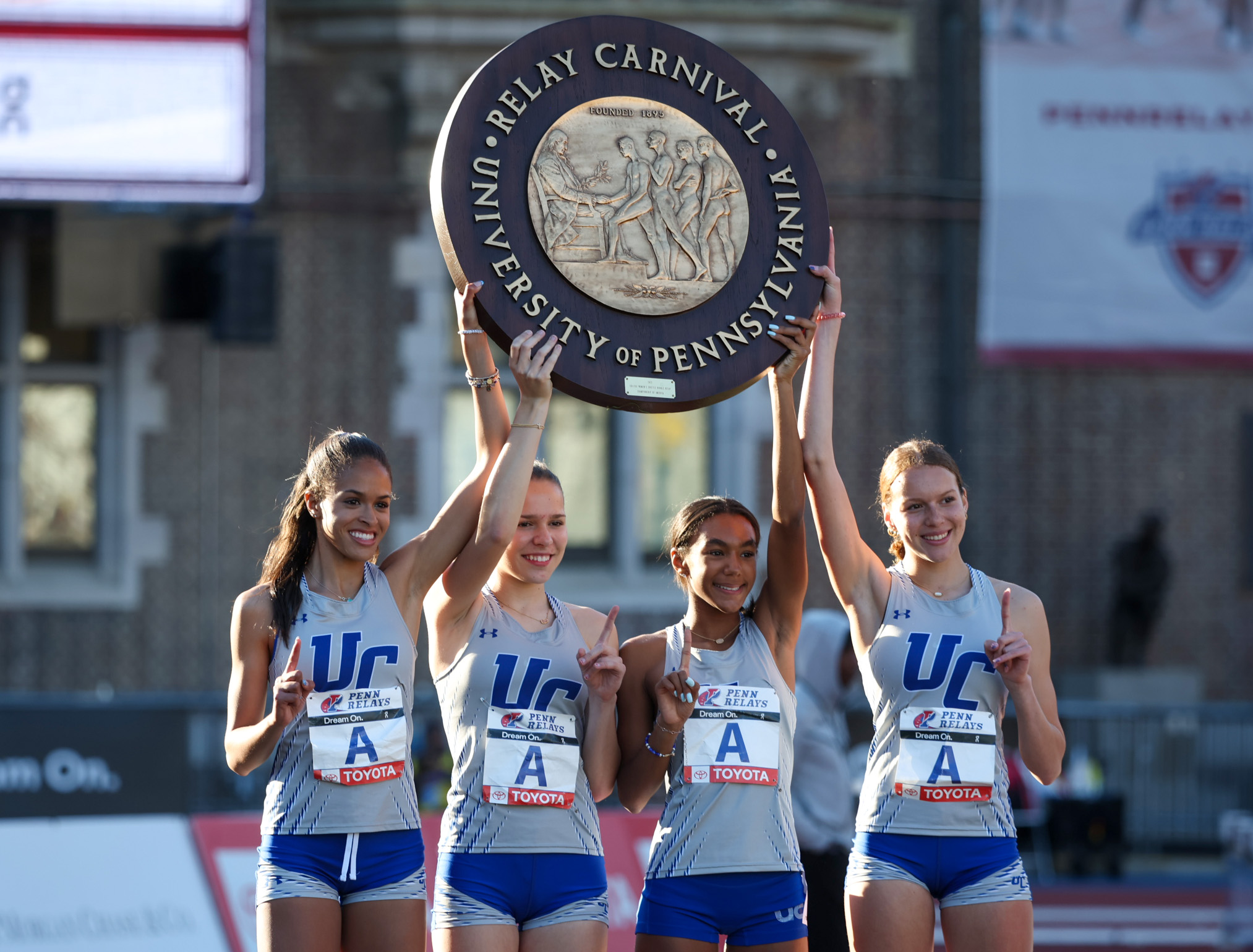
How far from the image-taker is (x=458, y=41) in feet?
35.0

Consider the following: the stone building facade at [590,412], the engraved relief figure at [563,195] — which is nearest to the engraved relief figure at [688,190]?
the engraved relief figure at [563,195]

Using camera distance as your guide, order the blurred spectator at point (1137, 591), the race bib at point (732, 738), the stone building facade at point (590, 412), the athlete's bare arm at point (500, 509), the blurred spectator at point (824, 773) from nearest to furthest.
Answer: the athlete's bare arm at point (500, 509)
the race bib at point (732, 738)
the blurred spectator at point (824, 773)
the stone building facade at point (590, 412)
the blurred spectator at point (1137, 591)

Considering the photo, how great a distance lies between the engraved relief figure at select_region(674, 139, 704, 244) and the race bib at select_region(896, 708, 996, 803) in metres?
1.23

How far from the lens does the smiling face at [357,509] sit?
3.78m

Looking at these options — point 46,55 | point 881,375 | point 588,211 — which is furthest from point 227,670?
point 588,211

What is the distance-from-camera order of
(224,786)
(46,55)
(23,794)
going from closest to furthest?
1. (23,794)
2. (224,786)
3. (46,55)

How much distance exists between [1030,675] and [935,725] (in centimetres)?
29

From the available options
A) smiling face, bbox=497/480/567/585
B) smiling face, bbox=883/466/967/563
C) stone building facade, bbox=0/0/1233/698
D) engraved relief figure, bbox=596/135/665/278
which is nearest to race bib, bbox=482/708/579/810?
smiling face, bbox=497/480/567/585

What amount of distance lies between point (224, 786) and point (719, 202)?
217 inches

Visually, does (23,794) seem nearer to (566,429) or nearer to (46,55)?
(46,55)

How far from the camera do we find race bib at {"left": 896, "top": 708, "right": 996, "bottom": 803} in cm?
381

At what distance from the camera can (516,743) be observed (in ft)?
12.5

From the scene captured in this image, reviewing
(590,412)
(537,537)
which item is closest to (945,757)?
(537,537)

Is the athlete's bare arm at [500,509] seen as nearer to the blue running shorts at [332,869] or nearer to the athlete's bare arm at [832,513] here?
the blue running shorts at [332,869]
